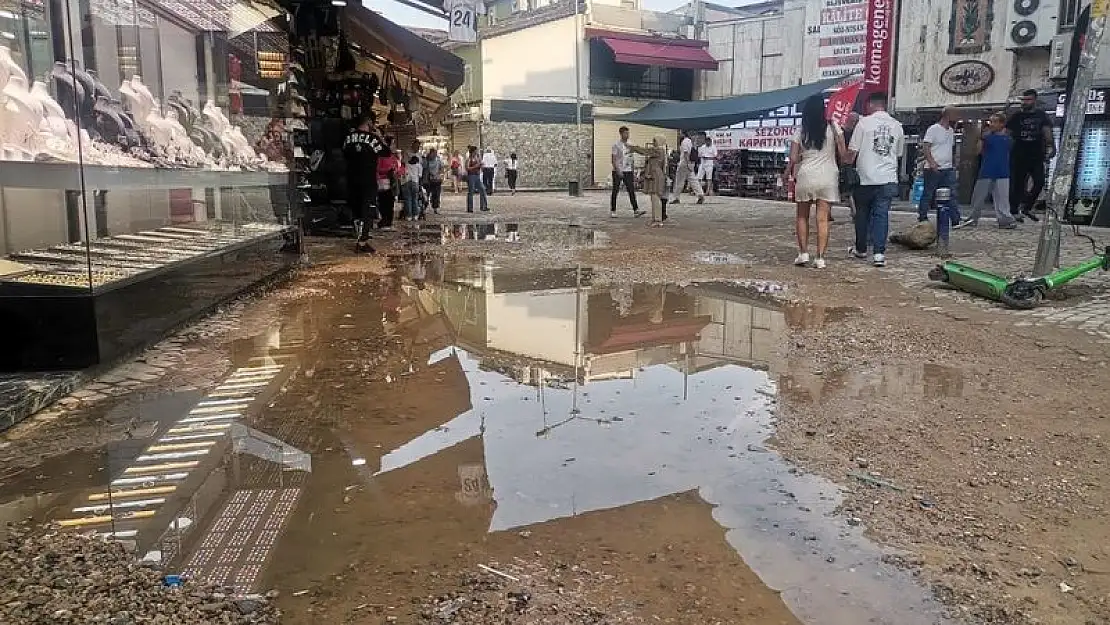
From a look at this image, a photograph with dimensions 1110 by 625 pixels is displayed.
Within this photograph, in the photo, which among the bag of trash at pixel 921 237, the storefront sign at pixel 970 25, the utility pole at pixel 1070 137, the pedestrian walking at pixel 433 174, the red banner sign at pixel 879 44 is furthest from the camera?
the red banner sign at pixel 879 44

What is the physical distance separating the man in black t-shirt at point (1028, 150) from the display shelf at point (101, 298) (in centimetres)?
1202

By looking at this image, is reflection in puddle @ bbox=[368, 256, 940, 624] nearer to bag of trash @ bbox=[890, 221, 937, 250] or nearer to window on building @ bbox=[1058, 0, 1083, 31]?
bag of trash @ bbox=[890, 221, 937, 250]

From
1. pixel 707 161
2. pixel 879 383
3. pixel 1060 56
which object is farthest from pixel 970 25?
pixel 879 383

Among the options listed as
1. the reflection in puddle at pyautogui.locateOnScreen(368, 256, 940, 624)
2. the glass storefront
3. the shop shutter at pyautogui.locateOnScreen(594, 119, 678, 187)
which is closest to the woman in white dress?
the reflection in puddle at pyautogui.locateOnScreen(368, 256, 940, 624)

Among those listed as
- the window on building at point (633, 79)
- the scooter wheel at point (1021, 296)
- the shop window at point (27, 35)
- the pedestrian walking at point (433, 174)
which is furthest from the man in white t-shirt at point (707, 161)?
the shop window at point (27, 35)

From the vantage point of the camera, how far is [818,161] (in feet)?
27.0

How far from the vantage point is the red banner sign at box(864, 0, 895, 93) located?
21547 mm

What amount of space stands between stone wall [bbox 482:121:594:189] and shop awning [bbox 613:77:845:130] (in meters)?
8.14

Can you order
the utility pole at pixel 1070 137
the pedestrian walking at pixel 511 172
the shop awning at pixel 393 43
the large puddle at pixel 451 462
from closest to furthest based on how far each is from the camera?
1. the large puddle at pixel 451 462
2. the utility pole at pixel 1070 137
3. the shop awning at pixel 393 43
4. the pedestrian walking at pixel 511 172

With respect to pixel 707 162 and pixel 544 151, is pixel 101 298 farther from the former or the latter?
pixel 544 151

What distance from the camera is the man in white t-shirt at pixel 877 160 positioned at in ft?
27.0

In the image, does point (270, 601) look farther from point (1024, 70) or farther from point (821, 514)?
point (1024, 70)

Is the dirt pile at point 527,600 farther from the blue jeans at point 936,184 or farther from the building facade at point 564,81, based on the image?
the building facade at point 564,81

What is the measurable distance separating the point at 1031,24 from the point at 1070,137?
50.6ft
